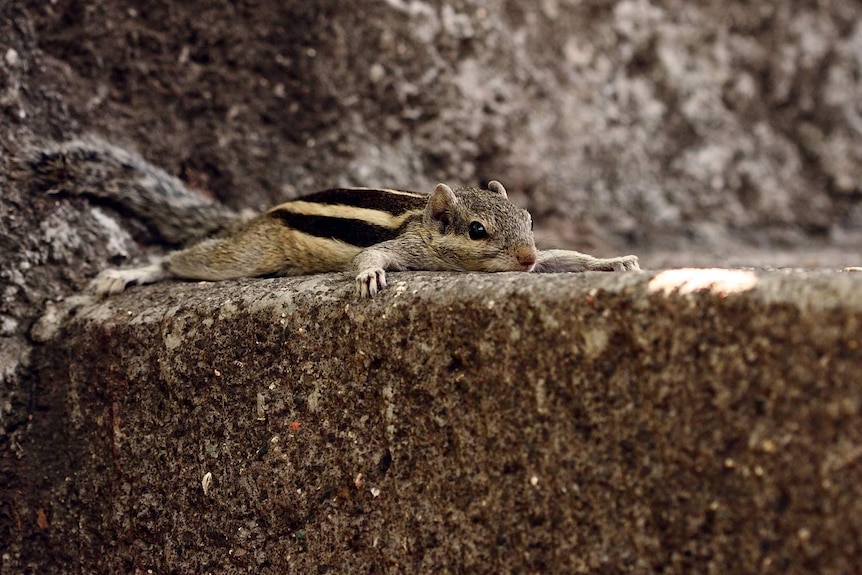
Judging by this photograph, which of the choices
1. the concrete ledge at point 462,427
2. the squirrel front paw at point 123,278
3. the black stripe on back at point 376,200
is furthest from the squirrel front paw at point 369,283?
the squirrel front paw at point 123,278

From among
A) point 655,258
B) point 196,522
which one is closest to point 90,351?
point 196,522

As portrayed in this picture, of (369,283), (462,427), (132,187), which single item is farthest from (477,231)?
(132,187)

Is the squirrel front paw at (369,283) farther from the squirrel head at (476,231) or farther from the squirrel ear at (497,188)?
the squirrel ear at (497,188)

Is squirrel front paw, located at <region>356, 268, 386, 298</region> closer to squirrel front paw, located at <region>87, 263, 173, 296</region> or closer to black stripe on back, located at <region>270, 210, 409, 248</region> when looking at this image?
black stripe on back, located at <region>270, 210, 409, 248</region>

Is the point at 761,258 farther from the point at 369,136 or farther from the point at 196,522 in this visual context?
the point at 196,522

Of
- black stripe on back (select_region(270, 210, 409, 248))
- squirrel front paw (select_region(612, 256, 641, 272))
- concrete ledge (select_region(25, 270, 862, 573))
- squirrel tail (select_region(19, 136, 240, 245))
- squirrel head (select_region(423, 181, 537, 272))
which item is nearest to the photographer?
concrete ledge (select_region(25, 270, 862, 573))

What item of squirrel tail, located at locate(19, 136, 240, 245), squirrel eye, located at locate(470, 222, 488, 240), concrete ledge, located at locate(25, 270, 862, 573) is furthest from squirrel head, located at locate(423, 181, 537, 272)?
squirrel tail, located at locate(19, 136, 240, 245)
